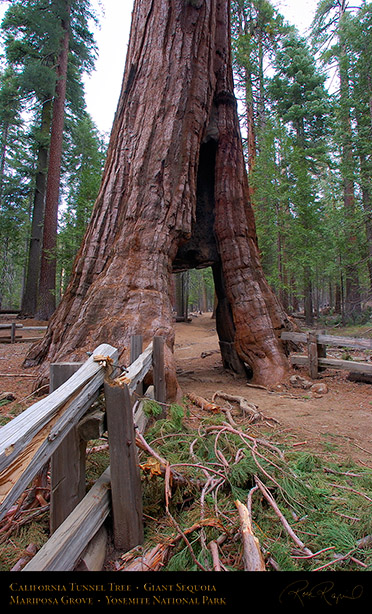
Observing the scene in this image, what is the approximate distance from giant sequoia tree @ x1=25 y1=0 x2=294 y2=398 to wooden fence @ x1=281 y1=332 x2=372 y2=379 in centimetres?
42

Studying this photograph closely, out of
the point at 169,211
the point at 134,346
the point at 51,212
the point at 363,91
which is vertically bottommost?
the point at 134,346

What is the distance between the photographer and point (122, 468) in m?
1.91

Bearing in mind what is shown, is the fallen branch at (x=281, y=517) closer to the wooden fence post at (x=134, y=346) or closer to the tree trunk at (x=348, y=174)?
the wooden fence post at (x=134, y=346)

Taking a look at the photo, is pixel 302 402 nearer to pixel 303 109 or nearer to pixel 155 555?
pixel 155 555

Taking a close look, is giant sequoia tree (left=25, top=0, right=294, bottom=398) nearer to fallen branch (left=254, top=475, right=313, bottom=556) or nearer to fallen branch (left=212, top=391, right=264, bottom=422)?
fallen branch (left=212, top=391, right=264, bottom=422)

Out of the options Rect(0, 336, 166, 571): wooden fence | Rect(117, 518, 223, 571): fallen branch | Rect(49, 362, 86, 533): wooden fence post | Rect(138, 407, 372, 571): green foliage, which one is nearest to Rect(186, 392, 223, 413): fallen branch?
Rect(138, 407, 372, 571): green foliage

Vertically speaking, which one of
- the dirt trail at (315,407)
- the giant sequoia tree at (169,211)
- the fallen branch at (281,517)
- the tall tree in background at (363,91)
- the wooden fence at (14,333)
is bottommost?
the dirt trail at (315,407)

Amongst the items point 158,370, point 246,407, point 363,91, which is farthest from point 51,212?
point 363,91

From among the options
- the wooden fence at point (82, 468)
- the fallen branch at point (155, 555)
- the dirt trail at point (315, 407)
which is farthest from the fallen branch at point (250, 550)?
the dirt trail at point (315, 407)

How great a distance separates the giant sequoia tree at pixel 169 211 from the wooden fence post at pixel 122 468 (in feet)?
9.44

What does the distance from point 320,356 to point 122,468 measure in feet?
21.0

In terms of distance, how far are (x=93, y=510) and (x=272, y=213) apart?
16302 mm

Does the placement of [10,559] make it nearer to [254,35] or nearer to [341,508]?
[341,508]

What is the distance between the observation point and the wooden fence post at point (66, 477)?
185 centimetres
